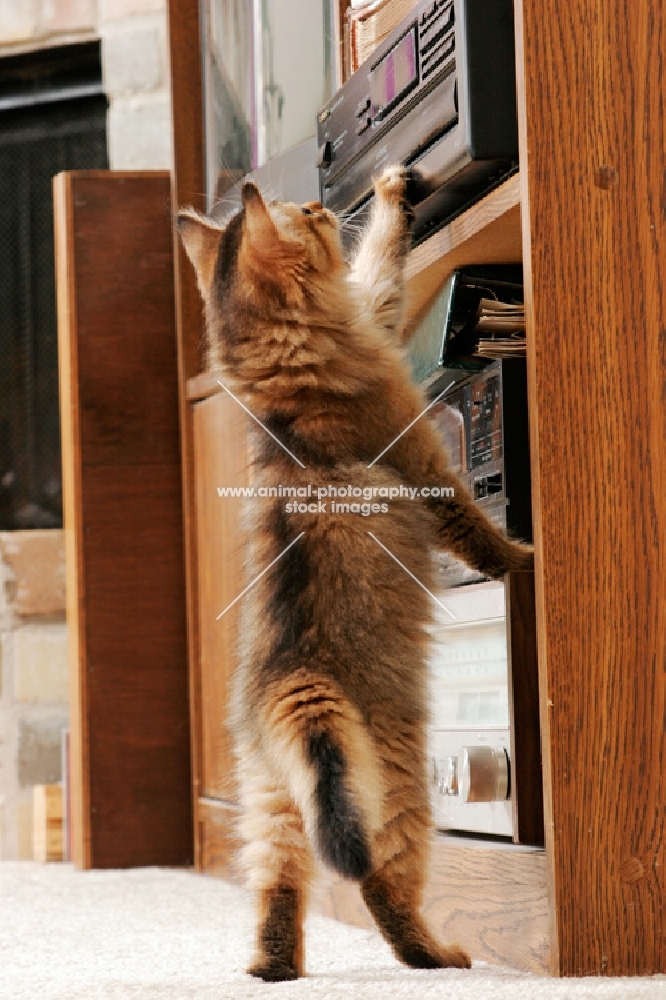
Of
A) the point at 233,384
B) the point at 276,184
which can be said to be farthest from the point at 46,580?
the point at 233,384

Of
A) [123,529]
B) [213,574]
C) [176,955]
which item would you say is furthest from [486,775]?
[123,529]

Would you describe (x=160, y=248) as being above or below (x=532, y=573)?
above

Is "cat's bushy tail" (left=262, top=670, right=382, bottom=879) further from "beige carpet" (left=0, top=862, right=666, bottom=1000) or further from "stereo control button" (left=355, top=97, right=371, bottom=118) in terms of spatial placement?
"stereo control button" (left=355, top=97, right=371, bottom=118)

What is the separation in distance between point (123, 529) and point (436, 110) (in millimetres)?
1188

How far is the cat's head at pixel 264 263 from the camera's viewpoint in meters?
1.09

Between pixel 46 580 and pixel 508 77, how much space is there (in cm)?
187

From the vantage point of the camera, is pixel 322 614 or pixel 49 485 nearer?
pixel 322 614

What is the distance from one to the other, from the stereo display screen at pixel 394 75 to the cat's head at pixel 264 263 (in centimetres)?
20

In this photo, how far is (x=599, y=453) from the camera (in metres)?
1.05

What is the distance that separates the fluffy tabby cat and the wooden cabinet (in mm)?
97

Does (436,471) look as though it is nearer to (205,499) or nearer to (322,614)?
(322,614)

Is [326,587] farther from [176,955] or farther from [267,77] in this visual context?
[267,77]

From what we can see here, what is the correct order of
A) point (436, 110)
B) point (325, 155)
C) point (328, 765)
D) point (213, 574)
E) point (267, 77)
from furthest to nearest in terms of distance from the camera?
point (213, 574), point (267, 77), point (325, 155), point (436, 110), point (328, 765)

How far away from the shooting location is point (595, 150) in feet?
3.52
